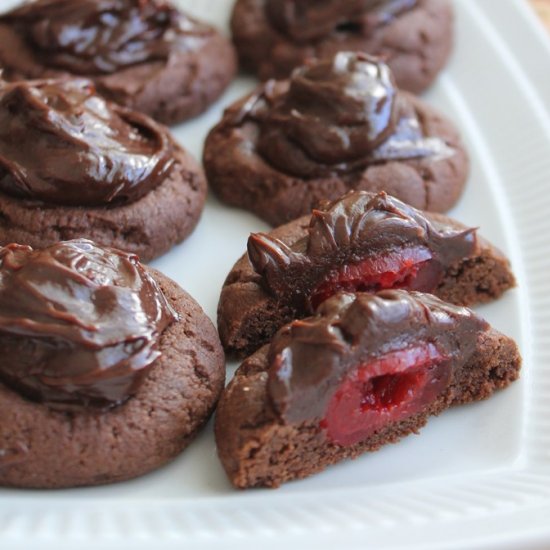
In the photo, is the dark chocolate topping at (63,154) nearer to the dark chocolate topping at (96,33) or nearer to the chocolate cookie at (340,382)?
the dark chocolate topping at (96,33)

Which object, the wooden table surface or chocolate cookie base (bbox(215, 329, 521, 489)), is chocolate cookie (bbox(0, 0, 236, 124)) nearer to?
chocolate cookie base (bbox(215, 329, 521, 489))

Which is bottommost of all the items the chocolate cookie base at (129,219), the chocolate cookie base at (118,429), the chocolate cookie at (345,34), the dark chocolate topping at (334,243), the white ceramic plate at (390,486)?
the white ceramic plate at (390,486)

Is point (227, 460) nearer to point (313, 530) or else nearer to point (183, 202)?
point (313, 530)

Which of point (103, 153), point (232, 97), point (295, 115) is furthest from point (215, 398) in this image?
point (232, 97)

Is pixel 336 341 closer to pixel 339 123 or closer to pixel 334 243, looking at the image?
pixel 334 243

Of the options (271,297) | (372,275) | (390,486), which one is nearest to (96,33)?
(271,297)

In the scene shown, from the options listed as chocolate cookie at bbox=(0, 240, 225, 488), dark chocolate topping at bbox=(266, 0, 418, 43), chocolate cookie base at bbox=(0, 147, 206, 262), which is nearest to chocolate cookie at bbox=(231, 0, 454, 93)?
dark chocolate topping at bbox=(266, 0, 418, 43)

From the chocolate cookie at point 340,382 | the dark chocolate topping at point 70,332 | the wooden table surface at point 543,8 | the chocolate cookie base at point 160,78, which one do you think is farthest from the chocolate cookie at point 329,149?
the wooden table surface at point 543,8
